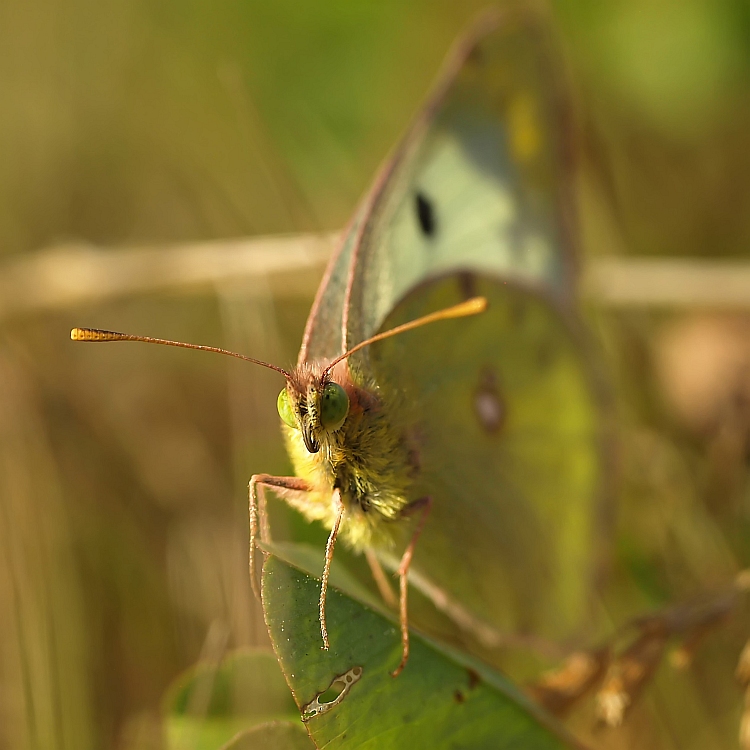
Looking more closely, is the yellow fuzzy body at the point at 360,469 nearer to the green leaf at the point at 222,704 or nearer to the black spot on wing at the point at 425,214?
the green leaf at the point at 222,704

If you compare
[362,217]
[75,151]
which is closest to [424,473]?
[362,217]

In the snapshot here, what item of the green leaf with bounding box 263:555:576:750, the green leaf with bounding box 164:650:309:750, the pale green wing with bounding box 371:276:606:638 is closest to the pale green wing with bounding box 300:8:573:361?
the pale green wing with bounding box 371:276:606:638

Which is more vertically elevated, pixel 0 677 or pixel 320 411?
pixel 320 411

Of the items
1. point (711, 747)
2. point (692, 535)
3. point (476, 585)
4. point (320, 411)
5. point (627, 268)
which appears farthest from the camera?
point (627, 268)

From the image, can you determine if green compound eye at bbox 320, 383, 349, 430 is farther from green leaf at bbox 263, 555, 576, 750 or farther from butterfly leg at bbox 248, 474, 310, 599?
green leaf at bbox 263, 555, 576, 750

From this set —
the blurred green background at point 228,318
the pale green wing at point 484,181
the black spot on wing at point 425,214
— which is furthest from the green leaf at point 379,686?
the black spot on wing at point 425,214

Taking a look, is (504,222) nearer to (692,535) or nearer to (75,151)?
(692,535)
